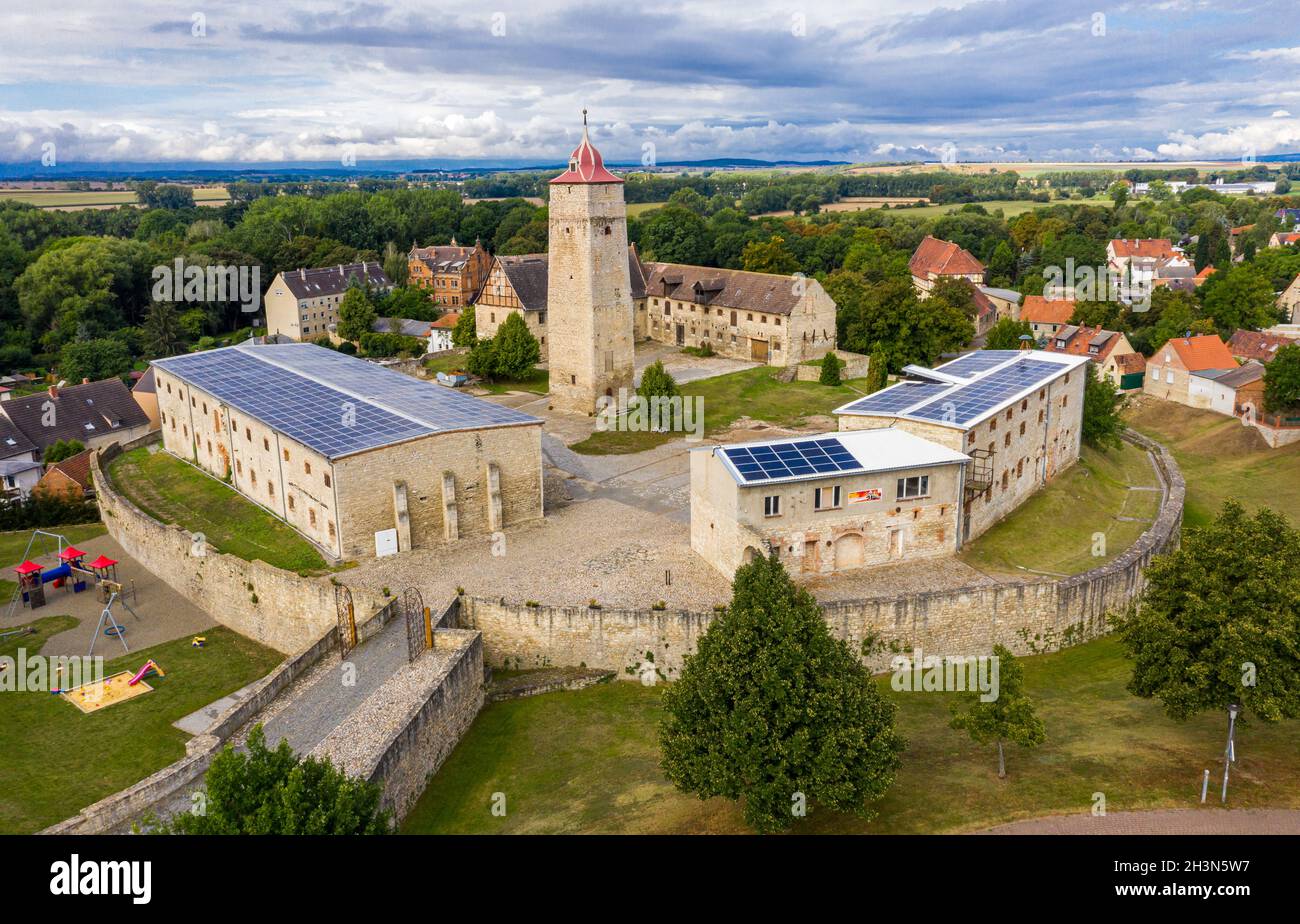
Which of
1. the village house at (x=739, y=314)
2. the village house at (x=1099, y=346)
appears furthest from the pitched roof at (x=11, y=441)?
the village house at (x=1099, y=346)

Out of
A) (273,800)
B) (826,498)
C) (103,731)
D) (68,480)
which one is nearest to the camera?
(273,800)

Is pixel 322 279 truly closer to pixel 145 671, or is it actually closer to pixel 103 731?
pixel 145 671

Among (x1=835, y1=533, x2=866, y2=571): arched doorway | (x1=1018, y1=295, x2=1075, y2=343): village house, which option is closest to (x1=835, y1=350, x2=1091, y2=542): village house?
(x1=835, y1=533, x2=866, y2=571): arched doorway

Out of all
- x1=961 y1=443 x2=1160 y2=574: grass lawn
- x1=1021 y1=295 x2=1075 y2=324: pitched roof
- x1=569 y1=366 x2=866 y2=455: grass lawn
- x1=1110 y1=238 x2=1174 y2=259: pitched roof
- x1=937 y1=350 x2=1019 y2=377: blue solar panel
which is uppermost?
x1=1110 y1=238 x2=1174 y2=259: pitched roof

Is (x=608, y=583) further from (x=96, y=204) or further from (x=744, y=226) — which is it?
(x=96, y=204)

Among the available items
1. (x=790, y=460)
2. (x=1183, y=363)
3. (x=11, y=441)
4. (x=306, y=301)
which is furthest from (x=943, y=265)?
(x=11, y=441)

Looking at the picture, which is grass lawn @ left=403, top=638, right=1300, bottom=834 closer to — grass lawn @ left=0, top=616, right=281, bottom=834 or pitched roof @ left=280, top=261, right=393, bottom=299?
grass lawn @ left=0, top=616, right=281, bottom=834
